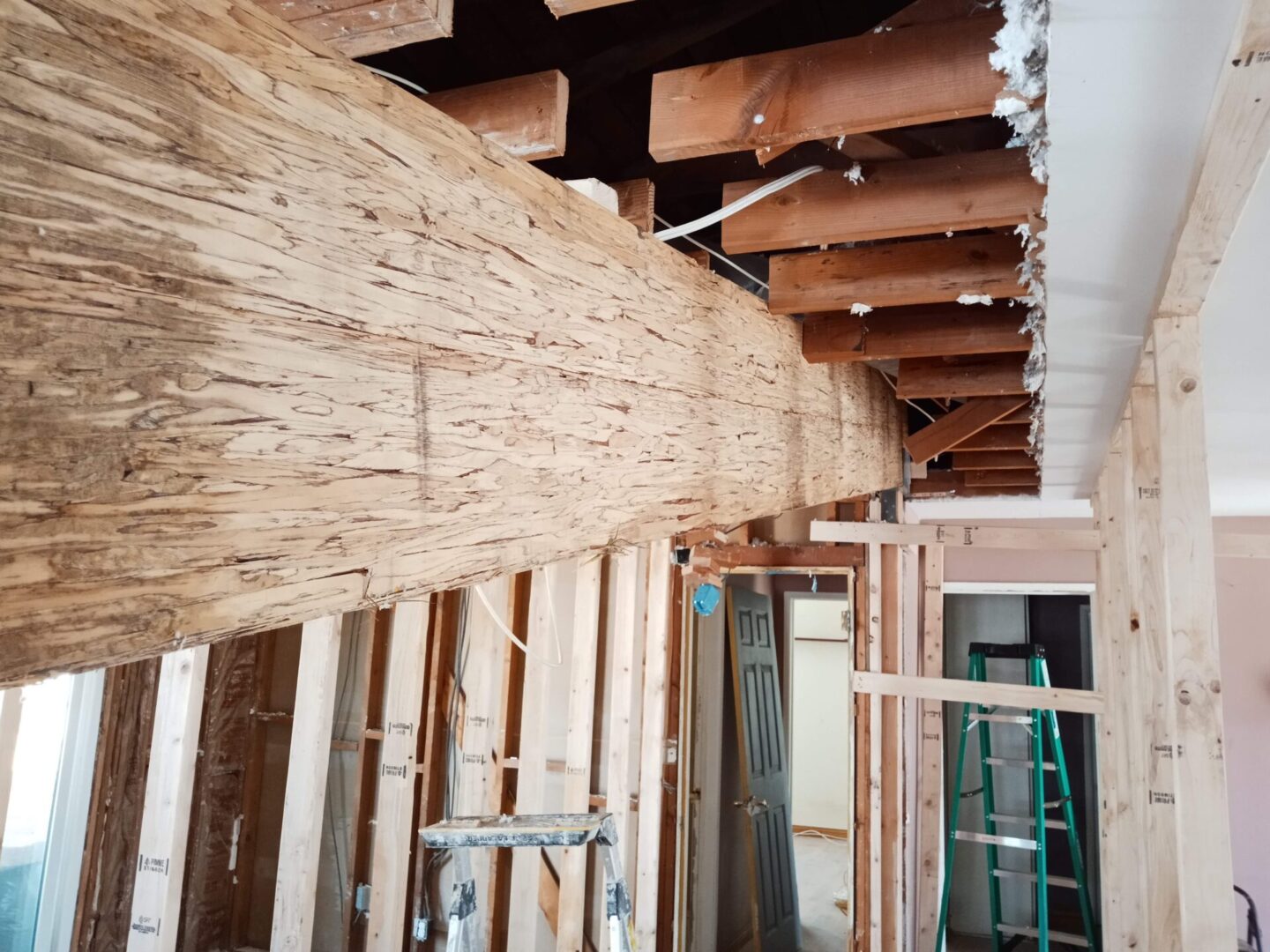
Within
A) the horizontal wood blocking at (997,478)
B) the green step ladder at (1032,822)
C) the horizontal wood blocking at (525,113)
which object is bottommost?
the green step ladder at (1032,822)

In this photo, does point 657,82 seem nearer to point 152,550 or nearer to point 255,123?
point 255,123

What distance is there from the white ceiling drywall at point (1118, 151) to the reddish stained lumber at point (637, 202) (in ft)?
1.92

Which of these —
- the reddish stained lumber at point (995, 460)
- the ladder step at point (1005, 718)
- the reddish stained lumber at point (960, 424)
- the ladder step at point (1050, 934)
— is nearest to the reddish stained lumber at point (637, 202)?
the reddish stained lumber at point (960, 424)

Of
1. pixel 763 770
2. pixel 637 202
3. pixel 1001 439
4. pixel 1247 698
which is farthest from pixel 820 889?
pixel 637 202

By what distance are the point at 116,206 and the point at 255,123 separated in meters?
0.16

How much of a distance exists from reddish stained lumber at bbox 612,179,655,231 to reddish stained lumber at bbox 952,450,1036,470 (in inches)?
103

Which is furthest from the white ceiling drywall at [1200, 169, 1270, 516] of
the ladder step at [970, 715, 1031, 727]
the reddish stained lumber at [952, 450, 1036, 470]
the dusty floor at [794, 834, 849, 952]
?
the dusty floor at [794, 834, 849, 952]

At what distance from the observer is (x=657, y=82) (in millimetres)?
1239

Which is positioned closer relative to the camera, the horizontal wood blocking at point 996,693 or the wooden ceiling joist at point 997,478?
the horizontal wood blocking at point 996,693

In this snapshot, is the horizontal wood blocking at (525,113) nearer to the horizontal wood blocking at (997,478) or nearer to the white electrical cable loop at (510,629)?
the white electrical cable loop at (510,629)

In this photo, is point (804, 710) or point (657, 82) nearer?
point (657, 82)

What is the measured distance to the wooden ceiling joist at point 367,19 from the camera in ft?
2.66

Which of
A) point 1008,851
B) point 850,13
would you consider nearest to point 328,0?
point 850,13

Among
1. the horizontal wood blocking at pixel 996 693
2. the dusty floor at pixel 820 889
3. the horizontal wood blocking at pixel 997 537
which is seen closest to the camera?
the horizontal wood blocking at pixel 996 693
